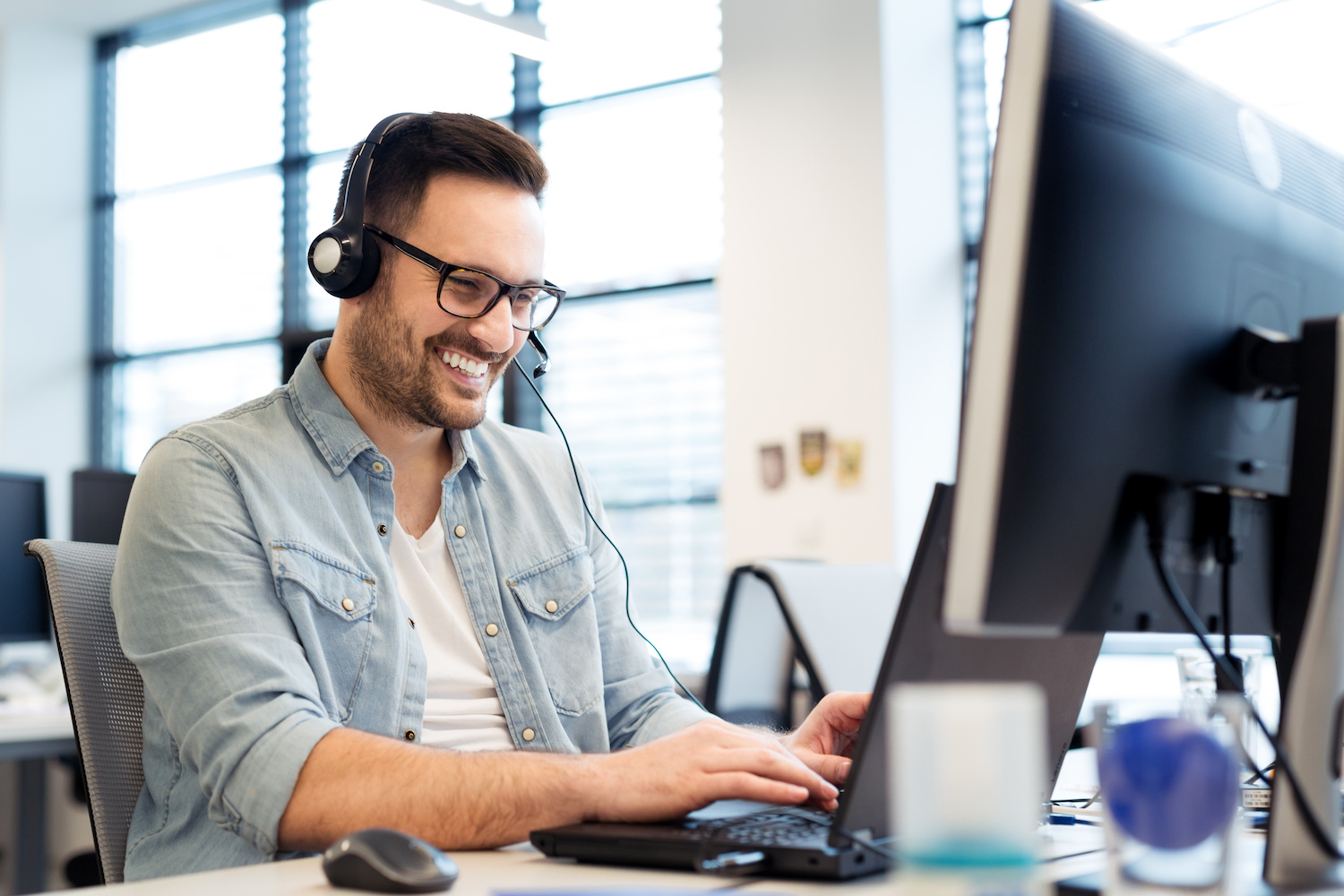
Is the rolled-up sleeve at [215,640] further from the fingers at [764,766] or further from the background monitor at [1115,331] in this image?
the background monitor at [1115,331]

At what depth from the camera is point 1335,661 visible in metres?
0.77

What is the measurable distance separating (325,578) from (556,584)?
0.32 metres

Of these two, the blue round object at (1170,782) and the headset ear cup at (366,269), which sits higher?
the headset ear cup at (366,269)

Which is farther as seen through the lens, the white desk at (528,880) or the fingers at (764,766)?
the fingers at (764,766)

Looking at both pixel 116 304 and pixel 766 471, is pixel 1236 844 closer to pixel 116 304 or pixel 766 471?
pixel 766 471

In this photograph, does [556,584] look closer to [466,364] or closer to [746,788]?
[466,364]

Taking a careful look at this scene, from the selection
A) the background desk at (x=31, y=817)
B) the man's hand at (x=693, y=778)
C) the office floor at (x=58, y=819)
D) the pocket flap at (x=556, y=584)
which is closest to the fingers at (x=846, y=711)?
the man's hand at (x=693, y=778)

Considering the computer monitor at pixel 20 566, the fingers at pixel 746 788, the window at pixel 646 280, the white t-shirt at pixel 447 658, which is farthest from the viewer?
the window at pixel 646 280

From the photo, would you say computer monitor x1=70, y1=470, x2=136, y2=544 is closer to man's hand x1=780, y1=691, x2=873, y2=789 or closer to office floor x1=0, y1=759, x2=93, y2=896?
office floor x1=0, y1=759, x2=93, y2=896

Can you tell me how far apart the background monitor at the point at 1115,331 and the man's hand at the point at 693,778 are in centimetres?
30

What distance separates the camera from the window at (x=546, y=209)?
16.0ft

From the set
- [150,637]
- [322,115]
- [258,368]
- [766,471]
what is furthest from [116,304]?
[150,637]

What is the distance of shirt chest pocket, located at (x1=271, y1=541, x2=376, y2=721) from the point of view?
3.91 ft

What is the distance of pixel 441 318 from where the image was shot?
1.45m
